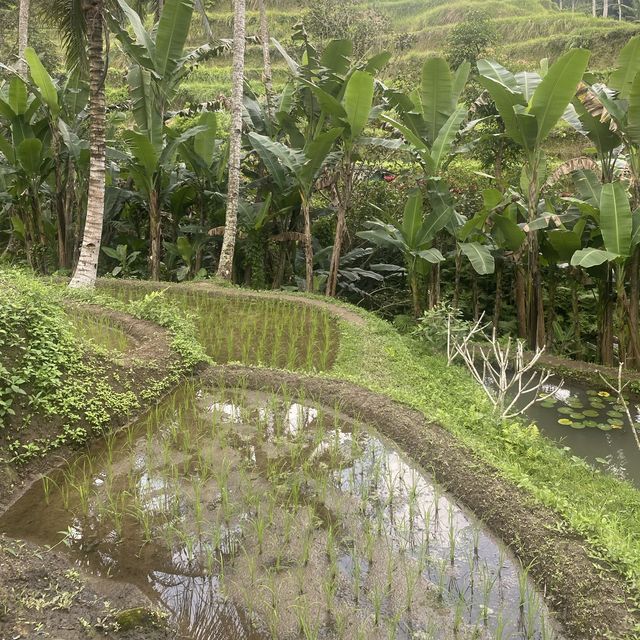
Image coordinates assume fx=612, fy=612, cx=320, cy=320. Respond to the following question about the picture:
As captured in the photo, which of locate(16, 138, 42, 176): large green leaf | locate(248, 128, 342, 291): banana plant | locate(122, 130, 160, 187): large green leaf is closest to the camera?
locate(248, 128, 342, 291): banana plant

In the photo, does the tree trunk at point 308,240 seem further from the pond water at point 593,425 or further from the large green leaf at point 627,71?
the large green leaf at point 627,71

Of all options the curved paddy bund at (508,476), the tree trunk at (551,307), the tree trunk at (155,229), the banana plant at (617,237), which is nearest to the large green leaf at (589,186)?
the banana plant at (617,237)

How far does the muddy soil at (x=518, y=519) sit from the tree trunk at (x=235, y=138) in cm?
390

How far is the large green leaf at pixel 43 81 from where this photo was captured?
732 centimetres

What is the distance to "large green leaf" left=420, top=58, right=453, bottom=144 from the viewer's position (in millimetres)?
6770

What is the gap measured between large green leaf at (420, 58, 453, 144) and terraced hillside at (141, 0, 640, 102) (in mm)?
12134

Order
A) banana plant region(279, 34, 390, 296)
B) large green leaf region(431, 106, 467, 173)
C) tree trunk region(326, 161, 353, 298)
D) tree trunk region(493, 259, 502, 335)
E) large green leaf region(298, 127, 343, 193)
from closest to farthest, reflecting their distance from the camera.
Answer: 1. large green leaf region(431, 106, 467, 173)
2. banana plant region(279, 34, 390, 296)
3. large green leaf region(298, 127, 343, 193)
4. tree trunk region(493, 259, 502, 335)
5. tree trunk region(326, 161, 353, 298)

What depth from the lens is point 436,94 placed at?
6.93m

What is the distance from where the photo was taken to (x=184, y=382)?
5012 millimetres

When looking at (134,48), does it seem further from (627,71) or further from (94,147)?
(627,71)

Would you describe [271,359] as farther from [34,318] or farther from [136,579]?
[136,579]

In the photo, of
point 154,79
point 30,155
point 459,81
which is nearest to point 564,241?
point 459,81

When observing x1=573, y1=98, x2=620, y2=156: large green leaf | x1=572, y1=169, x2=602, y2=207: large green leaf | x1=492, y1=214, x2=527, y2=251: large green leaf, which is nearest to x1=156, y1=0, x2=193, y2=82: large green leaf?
x1=492, y1=214, x2=527, y2=251: large green leaf

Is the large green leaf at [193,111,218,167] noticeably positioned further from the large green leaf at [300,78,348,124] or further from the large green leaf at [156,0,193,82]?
the large green leaf at [300,78,348,124]
